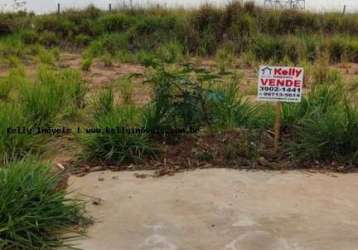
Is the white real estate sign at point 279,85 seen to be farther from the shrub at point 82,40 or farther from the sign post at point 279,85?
the shrub at point 82,40

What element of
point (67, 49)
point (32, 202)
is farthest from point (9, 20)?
point (32, 202)

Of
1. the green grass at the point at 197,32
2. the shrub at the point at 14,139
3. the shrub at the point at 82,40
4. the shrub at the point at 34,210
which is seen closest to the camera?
the shrub at the point at 34,210

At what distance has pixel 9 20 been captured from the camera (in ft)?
66.3

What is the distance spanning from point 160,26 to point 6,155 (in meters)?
14.2

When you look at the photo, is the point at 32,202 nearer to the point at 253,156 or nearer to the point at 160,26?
the point at 253,156

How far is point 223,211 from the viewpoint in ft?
11.1

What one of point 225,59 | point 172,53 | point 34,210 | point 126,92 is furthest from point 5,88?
point 225,59

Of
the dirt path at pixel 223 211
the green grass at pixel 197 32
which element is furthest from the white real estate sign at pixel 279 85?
the green grass at pixel 197 32

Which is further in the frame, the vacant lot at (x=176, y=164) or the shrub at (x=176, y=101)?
the shrub at (x=176, y=101)

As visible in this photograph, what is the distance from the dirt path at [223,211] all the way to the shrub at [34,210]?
14 centimetres

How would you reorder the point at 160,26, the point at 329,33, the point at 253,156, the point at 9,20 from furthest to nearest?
the point at 9,20
the point at 160,26
the point at 329,33
the point at 253,156

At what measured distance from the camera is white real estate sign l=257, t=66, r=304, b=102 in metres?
4.33

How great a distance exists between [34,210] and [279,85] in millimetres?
2230

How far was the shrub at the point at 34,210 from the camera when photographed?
2.84 meters
